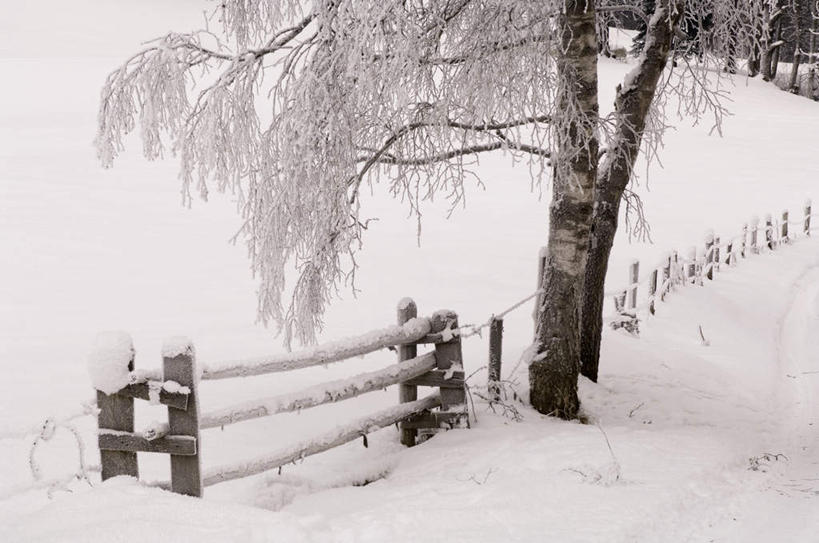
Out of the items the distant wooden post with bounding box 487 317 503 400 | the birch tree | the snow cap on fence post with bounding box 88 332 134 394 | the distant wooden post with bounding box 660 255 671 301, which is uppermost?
the birch tree

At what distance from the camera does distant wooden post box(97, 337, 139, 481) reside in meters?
4.62

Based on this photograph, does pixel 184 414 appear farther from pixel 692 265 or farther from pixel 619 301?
pixel 692 265

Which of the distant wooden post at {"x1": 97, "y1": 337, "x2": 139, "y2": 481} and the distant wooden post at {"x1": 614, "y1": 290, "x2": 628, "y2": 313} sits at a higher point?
the distant wooden post at {"x1": 97, "y1": 337, "x2": 139, "y2": 481}

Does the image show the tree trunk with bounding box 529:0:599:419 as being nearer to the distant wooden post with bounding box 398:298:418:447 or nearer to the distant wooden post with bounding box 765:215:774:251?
the distant wooden post with bounding box 398:298:418:447

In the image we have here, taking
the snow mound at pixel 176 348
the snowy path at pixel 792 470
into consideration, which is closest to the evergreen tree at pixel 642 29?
the snowy path at pixel 792 470

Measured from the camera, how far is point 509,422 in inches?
279

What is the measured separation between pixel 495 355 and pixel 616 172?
242cm

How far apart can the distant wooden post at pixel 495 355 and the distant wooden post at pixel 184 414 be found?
344 centimetres

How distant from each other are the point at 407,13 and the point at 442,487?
3.43m

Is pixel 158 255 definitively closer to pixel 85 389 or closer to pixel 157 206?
pixel 157 206

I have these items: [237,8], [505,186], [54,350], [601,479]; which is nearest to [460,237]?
[505,186]

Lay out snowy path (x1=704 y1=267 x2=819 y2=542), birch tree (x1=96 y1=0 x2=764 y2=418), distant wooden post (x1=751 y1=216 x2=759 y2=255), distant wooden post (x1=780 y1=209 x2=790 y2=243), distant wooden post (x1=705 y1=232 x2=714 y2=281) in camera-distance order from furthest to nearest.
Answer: distant wooden post (x1=780 y1=209 x2=790 y2=243)
distant wooden post (x1=751 y1=216 x2=759 y2=255)
distant wooden post (x1=705 y1=232 x2=714 y2=281)
birch tree (x1=96 y1=0 x2=764 y2=418)
snowy path (x1=704 y1=267 x2=819 y2=542)

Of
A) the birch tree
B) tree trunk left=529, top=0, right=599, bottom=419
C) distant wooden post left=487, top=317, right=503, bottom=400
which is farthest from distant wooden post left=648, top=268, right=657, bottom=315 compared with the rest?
distant wooden post left=487, top=317, right=503, bottom=400

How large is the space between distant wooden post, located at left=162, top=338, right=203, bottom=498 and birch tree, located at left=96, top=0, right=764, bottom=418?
1979mm
